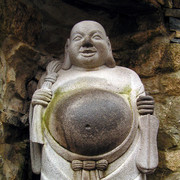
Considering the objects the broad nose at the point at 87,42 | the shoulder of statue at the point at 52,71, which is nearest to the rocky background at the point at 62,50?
the shoulder of statue at the point at 52,71

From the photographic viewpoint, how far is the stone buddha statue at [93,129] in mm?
2248

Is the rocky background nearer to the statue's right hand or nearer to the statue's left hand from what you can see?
the statue's right hand

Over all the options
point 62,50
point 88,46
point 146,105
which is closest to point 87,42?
point 88,46

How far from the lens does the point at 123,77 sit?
265 cm

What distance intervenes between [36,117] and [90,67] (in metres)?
0.63

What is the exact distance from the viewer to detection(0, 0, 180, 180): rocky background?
285 cm

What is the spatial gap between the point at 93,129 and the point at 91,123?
0.14ft

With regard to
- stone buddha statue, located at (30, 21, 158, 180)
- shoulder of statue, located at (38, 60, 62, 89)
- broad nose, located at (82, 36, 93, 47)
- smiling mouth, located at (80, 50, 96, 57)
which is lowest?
stone buddha statue, located at (30, 21, 158, 180)

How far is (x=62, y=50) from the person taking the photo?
11.4ft

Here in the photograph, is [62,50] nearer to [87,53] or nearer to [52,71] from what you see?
[52,71]

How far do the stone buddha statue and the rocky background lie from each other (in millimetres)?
375

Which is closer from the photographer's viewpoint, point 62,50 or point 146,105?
point 146,105

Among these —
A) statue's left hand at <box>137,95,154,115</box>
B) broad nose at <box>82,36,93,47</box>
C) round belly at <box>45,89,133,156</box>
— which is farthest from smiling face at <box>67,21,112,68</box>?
statue's left hand at <box>137,95,154,115</box>

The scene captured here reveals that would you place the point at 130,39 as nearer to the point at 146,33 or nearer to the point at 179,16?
the point at 146,33
